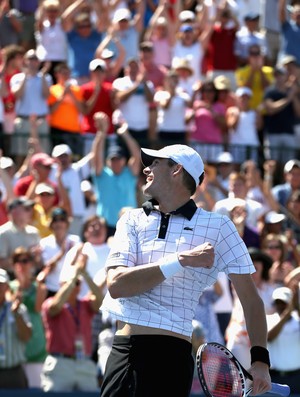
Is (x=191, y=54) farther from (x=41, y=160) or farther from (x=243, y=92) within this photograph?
(x=41, y=160)

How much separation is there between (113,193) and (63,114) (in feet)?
6.28

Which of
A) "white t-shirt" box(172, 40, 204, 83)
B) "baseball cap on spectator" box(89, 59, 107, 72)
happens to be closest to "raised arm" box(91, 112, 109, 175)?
"baseball cap on spectator" box(89, 59, 107, 72)

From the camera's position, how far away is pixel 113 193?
508 inches

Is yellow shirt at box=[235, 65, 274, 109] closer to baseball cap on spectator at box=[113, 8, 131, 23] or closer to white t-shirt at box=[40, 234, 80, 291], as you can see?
baseball cap on spectator at box=[113, 8, 131, 23]

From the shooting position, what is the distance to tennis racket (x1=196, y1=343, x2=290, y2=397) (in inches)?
203

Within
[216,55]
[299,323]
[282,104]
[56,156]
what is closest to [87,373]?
[299,323]

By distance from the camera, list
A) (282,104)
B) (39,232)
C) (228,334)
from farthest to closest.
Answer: (282,104) → (39,232) → (228,334)

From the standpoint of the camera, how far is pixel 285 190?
14250 mm

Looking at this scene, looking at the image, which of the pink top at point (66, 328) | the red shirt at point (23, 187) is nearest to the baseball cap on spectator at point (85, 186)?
the red shirt at point (23, 187)

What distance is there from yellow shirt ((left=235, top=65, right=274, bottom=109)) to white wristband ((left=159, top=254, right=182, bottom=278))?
10822 millimetres

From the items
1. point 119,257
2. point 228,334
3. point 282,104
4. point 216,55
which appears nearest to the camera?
point 119,257

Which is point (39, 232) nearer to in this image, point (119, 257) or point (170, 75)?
point (170, 75)

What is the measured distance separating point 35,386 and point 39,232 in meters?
2.09

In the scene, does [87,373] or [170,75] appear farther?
[170,75]
